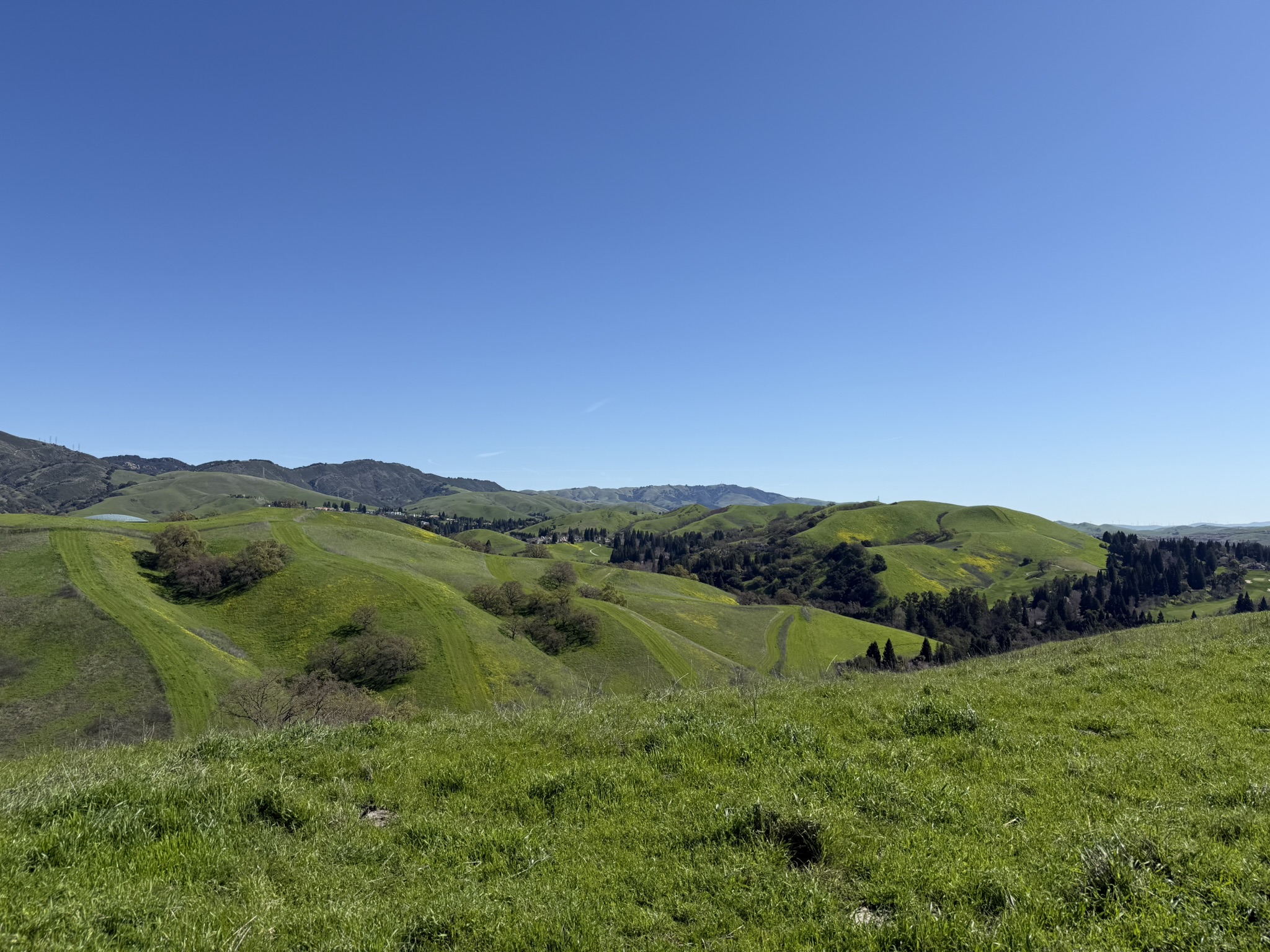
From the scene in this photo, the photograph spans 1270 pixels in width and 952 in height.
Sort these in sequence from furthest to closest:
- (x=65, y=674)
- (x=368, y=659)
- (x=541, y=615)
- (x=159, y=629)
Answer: (x=541, y=615)
(x=368, y=659)
(x=159, y=629)
(x=65, y=674)

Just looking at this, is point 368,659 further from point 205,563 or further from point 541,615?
point 205,563

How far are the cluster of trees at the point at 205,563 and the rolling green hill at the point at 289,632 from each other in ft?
7.98

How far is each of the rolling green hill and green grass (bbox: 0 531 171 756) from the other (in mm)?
223

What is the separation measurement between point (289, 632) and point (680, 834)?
116 metres

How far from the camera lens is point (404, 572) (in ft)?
436

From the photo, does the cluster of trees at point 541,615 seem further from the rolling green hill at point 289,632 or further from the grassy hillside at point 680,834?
the grassy hillside at point 680,834

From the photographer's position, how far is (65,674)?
75.4 metres

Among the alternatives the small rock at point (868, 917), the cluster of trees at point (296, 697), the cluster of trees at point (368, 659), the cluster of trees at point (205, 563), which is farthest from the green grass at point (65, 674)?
the small rock at point (868, 917)

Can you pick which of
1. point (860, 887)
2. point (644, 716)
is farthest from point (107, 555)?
point (860, 887)

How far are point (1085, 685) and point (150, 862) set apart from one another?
21.3 m

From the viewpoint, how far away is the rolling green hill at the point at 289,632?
74125mm

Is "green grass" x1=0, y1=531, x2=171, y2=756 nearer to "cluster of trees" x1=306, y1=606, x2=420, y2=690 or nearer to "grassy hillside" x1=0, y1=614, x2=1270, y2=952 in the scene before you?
"cluster of trees" x1=306, y1=606, x2=420, y2=690

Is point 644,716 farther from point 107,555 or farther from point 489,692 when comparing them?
point 107,555

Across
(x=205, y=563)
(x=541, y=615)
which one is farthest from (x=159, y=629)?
(x=541, y=615)
